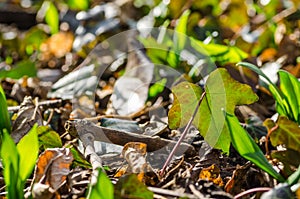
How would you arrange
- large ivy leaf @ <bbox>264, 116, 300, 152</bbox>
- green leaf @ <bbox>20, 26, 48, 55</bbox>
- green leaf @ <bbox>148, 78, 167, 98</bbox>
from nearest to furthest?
large ivy leaf @ <bbox>264, 116, 300, 152</bbox> < green leaf @ <bbox>148, 78, 167, 98</bbox> < green leaf @ <bbox>20, 26, 48, 55</bbox>

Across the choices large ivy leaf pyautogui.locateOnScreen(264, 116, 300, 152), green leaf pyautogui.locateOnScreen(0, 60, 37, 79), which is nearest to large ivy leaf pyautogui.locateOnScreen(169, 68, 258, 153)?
large ivy leaf pyautogui.locateOnScreen(264, 116, 300, 152)

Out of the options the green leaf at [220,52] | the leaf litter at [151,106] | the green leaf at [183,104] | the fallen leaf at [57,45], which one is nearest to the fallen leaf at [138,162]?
the leaf litter at [151,106]

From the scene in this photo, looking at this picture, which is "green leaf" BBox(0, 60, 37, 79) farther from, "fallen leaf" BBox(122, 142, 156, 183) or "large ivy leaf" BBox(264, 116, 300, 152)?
"large ivy leaf" BBox(264, 116, 300, 152)

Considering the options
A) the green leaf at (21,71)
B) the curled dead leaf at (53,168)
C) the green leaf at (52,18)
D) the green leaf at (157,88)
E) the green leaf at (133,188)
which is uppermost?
the green leaf at (52,18)

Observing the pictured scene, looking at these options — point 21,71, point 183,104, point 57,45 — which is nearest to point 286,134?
point 183,104

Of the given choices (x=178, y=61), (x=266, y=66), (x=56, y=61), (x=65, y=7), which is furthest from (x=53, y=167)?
(x=65, y=7)

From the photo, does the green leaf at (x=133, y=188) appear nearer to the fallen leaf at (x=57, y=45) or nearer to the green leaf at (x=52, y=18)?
the fallen leaf at (x=57, y=45)

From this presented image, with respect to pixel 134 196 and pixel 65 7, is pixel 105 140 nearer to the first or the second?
pixel 134 196
